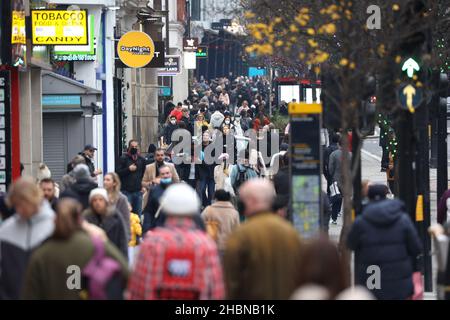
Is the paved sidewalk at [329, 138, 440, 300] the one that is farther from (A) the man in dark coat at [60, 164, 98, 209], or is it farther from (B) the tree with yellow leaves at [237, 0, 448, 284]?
(A) the man in dark coat at [60, 164, 98, 209]

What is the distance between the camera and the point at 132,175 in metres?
24.3

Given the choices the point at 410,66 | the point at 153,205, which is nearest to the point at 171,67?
the point at 153,205

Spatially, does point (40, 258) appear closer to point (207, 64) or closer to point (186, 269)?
point (186, 269)

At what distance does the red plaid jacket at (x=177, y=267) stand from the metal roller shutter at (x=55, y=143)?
20.1 meters

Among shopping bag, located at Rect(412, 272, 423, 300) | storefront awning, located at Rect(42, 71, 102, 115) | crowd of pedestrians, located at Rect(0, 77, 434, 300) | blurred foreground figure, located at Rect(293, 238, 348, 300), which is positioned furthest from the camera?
storefront awning, located at Rect(42, 71, 102, 115)

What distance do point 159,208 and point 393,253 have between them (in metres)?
5.36

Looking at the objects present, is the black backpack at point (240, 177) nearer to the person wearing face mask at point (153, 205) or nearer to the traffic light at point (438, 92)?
the traffic light at point (438, 92)

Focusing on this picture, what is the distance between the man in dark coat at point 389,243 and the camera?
40.9 feet

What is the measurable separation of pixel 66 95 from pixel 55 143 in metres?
1.27

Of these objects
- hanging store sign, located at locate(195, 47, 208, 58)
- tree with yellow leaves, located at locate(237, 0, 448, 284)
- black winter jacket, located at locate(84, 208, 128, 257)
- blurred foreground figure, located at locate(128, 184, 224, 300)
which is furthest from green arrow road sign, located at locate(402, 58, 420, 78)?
hanging store sign, located at locate(195, 47, 208, 58)

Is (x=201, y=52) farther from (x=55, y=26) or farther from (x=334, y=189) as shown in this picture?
(x=334, y=189)

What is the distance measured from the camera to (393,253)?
12.5 m

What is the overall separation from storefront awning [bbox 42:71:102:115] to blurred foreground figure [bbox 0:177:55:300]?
17.6 m

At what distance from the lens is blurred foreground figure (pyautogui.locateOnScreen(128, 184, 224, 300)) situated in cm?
938
